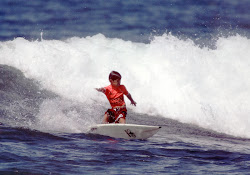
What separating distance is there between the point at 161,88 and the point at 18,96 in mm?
3956

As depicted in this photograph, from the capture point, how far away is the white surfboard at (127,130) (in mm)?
8430

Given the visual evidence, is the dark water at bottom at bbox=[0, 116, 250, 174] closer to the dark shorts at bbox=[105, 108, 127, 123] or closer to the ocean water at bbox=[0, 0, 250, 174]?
the ocean water at bbox=[0, 0, 250, 174]

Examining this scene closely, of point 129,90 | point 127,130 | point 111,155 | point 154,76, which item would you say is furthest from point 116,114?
point 154,76

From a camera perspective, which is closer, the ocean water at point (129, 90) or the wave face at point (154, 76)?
the ocean water at point (129, 90)

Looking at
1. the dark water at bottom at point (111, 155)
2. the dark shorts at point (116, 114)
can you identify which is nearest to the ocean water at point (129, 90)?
the dark water at bottom at point (111, 155)

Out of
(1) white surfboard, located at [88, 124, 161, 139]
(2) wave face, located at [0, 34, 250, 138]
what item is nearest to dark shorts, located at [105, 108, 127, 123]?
(1) white surfboard, located at [88, 124, 161, 139]

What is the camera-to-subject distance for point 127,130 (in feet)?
27.8

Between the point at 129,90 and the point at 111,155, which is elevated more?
the point at 129,90

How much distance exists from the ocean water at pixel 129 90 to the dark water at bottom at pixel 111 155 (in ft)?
0.05

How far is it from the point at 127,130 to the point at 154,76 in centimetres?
564

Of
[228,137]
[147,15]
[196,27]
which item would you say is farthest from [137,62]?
[147,15]

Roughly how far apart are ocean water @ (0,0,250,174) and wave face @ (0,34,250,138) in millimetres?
33

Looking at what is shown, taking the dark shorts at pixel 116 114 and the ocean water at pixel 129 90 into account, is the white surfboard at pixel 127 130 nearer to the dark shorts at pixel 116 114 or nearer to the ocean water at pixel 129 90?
the ocean water at pixel 129 90

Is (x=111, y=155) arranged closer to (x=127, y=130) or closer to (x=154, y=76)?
(x=127, y=130)
